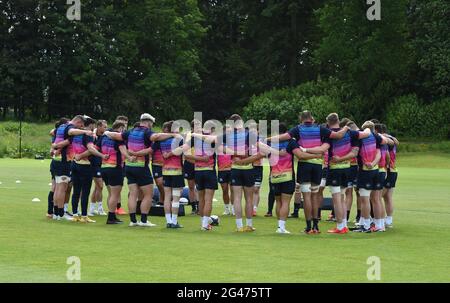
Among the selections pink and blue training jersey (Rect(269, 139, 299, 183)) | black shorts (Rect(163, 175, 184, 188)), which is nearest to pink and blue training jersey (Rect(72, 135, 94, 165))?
black shorts (Rect(163, 175, 184, 188))

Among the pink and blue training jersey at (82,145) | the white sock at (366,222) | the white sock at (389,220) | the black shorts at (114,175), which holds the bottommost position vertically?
the white sock at (389,220)

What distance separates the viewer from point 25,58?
75.0m

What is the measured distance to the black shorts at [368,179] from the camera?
59.9ft

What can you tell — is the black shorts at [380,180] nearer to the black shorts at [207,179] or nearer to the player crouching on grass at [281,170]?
the player crouching on grass at [281,170]

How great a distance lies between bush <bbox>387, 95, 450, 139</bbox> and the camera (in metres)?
65.3

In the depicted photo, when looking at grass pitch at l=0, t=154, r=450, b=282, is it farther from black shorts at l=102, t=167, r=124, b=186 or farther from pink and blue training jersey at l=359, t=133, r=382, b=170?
pink and blue training jersey at l=359, t=133, r=382, b=170

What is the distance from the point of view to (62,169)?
2003cm

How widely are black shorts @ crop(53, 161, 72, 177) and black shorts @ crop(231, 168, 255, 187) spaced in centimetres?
390

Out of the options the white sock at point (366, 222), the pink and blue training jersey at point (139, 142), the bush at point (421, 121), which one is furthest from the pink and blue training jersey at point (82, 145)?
the bush at point (421, 121)

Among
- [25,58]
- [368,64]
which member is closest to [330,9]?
[368,64]

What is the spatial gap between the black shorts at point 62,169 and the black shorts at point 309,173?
16.9ft

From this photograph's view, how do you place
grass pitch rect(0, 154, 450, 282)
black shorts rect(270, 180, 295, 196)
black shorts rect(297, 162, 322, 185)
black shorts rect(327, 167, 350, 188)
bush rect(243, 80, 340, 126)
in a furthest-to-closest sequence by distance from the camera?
bush rect(243, 80, 340, 126)
black shorts rect(327, 167, 350, 188)
black shorts rect(270, 180, 295, 196)
black shorts rect(297, 162, 322, 185)
grass pitch rect(0, 154, 450, 282)
